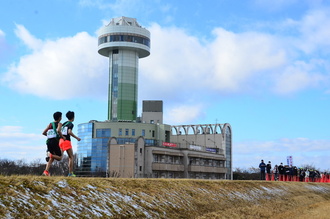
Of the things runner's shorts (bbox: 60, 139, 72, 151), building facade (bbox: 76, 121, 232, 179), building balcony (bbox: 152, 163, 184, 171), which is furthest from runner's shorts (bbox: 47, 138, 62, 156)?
building balcony (bbox: 152, 163, 184, 171)

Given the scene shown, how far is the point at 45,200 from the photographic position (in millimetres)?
10094

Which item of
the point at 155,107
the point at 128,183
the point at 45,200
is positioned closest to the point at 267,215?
the point at 128,183

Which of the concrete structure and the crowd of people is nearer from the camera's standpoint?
the crowd of people

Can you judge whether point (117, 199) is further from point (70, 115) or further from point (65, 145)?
point (70, 115)

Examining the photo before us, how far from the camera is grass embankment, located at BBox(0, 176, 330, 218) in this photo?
379 inches

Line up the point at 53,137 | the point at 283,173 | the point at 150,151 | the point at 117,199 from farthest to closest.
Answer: the point at 150,151, the point at 283,173, the point at 53,137, the point at 117,199

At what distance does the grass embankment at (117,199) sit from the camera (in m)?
9.63

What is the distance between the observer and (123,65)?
137875mm

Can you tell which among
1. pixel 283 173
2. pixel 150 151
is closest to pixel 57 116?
pixel 283 173

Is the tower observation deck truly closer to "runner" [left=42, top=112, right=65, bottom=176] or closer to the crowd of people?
the crowd of people

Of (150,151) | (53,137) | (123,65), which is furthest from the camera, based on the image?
(123,65)

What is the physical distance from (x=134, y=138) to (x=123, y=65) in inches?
1239

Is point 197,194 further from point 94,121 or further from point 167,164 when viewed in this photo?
point 94,121

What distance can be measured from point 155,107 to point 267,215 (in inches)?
4575
